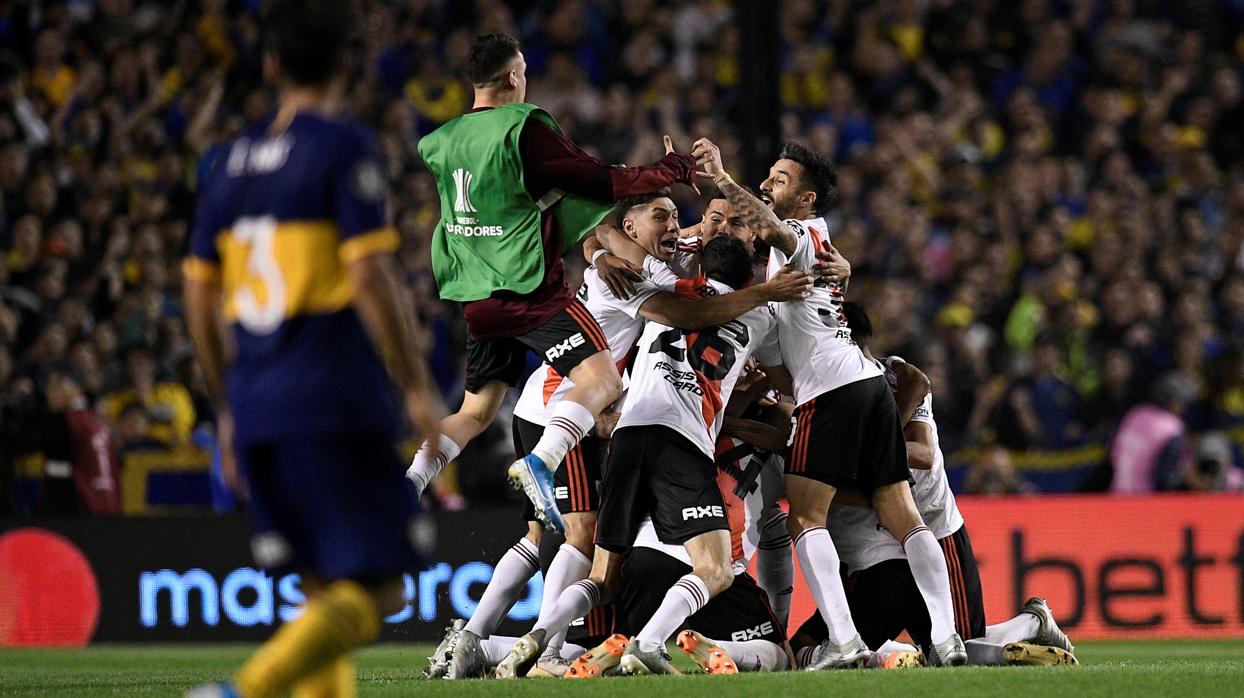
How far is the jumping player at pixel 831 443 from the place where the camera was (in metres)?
7.69

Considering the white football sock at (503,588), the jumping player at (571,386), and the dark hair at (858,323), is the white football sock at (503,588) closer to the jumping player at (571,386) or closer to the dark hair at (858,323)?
the jumping player at (571,386)

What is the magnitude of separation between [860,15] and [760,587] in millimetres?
11337

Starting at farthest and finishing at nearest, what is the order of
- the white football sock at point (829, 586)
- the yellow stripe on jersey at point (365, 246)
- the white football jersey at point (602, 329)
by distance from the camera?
the white football jersey at point (602, 329)
the white football sock at point (829, 586)
the yellow stripe on jersey at point (365, 246)

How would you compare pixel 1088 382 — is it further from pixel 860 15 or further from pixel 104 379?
pixel 104 379

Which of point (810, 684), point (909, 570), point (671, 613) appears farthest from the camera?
point (909, 570)

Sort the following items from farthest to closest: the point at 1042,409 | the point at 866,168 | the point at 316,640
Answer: the point at 866,168, the point at 1042,409, the point at 316,640

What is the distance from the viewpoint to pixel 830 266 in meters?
7.98

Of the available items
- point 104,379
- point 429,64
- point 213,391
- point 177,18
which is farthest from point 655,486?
Answer: point 177,18

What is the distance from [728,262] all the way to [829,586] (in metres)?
1.62

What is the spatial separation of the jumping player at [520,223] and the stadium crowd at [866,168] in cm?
463

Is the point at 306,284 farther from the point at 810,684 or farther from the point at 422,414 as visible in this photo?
the point at 810,684

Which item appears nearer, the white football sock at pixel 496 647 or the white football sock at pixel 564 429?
the white football sock at pixel 564 429

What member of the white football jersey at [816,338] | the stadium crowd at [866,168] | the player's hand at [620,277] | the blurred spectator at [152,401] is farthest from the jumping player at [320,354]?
the blurred spectator at [152,401]

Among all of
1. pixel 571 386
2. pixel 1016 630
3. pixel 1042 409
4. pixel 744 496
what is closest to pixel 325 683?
pixel 571 386
